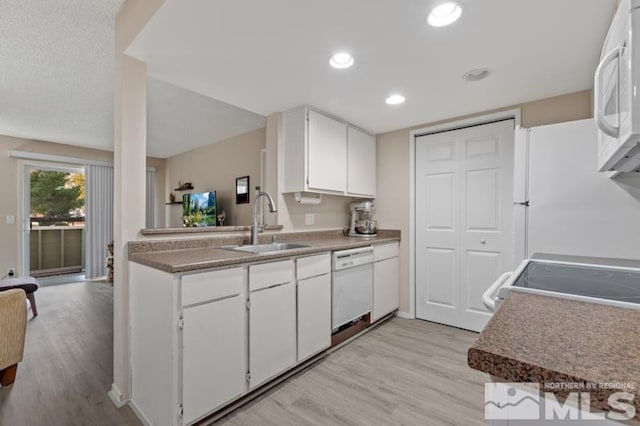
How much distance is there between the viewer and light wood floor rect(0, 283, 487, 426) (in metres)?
1.63

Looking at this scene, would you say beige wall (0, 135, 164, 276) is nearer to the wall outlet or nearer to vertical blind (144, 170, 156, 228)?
vertical blind (144, 170, 156, 228)

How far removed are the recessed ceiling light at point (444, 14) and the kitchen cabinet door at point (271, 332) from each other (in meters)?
1.74

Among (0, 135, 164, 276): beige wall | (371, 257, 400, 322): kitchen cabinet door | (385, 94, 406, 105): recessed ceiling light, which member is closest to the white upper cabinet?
(385, 94, 406, 105): recessed ceiling light

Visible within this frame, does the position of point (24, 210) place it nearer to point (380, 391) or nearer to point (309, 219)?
point (309, 219)

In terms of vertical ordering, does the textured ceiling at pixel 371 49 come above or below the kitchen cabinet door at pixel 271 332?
above

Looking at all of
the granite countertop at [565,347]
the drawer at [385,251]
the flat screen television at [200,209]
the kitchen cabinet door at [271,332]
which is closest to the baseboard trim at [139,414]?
the kitchen cabinet door at [271,332]

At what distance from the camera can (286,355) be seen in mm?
1966

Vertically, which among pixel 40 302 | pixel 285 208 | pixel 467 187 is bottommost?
pixel 40 302

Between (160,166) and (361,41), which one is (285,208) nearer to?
(361,41)

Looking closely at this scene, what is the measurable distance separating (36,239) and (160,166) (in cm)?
245

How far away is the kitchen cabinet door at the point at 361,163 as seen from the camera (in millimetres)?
3094

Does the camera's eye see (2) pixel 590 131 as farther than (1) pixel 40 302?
No

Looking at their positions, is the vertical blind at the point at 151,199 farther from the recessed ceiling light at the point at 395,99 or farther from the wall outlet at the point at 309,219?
the recessed ceiling light at the point at 395,99

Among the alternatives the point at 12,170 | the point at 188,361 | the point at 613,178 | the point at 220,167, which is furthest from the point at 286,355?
the point at 12,170
